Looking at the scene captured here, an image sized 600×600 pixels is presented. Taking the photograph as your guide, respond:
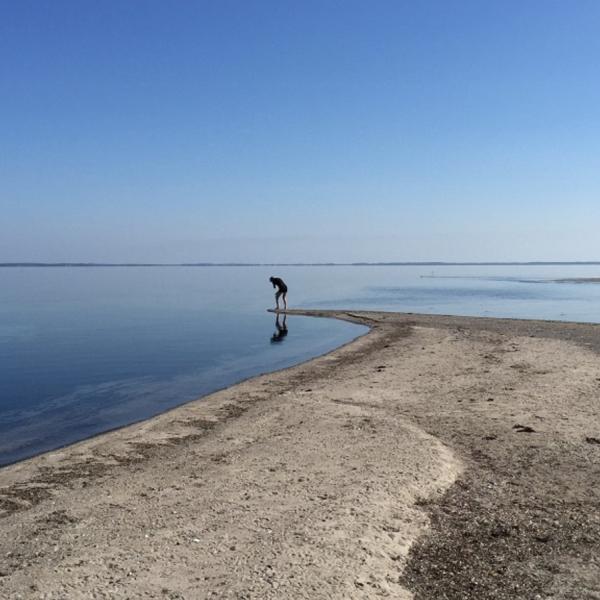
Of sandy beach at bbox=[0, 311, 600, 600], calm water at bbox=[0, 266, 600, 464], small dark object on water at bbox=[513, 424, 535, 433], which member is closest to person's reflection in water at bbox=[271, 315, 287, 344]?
calm water at bbox=[0, 266, 600, 464]

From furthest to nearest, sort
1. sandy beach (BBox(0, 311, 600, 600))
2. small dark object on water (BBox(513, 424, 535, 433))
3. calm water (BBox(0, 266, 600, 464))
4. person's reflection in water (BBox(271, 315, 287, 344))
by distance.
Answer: person's reflection in water (BBox(271, 315, 287, 344)) < calm water (BBox(0, 266, 600, 464)) < small dark object on water (BBox(513, 424, 535, 433)) < sandy beach (BBox(0, 311, 600, 600))

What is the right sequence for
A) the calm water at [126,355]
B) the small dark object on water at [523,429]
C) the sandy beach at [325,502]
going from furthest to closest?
the calm water at [126,355], the small dark object on water at [523,429], the sandy beach at [325,502]

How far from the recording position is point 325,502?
7.89m

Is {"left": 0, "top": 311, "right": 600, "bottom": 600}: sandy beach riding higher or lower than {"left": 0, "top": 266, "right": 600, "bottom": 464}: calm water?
higher

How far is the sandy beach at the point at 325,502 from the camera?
598 cm

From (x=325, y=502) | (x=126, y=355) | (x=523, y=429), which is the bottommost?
(x=126, y=355)

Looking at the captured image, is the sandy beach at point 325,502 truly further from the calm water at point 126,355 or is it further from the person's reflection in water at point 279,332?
the person's reflection in water at point 279,332

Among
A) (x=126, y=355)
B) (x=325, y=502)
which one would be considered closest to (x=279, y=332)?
(x=126, y=355)

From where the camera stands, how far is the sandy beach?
598 cm

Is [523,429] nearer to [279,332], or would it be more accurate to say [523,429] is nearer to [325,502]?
[325,502]

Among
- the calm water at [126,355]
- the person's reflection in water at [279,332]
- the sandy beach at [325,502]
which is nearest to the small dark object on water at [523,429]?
the sandy beach at [325,502]

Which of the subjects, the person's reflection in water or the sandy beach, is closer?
the sandy beach

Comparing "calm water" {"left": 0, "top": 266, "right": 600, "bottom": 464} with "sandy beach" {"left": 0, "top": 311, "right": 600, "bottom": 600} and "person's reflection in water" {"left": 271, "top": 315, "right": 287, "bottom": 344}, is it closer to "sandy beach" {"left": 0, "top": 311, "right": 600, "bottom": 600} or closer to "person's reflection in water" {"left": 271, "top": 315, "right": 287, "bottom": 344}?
"person's reflection in water" {"left": 271, "top": 315, "right": 287, "bottom": 344}

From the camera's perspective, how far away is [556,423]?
12.3 m
